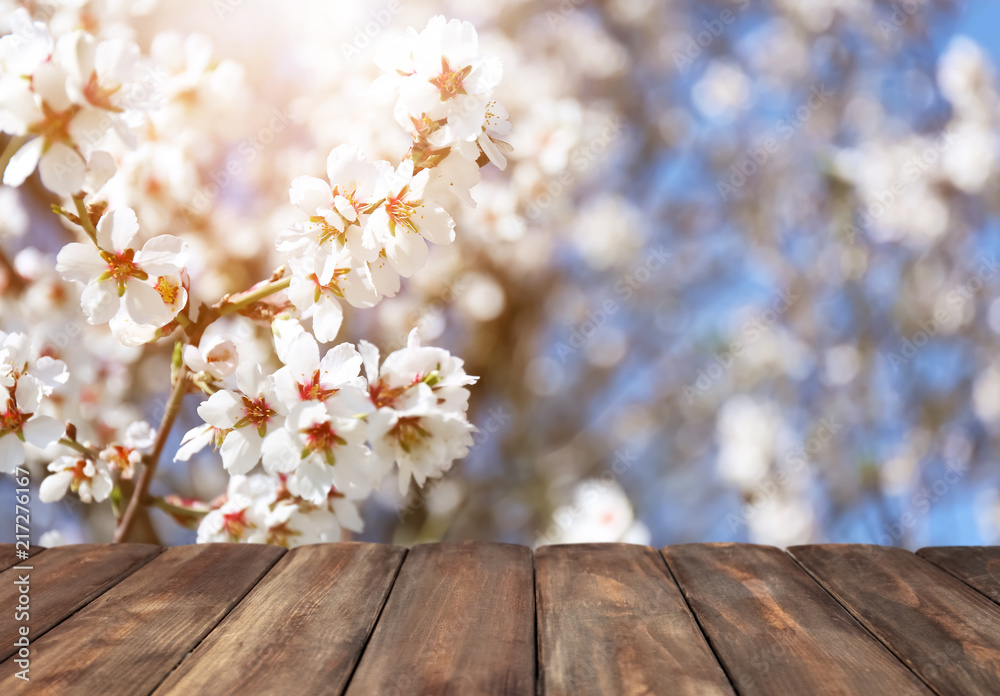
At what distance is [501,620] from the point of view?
0.76 metres

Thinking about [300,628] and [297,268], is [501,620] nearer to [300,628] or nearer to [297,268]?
[300,628]

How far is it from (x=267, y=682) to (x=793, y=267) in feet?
7.25

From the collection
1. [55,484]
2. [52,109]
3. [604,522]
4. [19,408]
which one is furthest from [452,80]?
[604,522]

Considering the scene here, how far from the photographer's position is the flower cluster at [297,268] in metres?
0.65

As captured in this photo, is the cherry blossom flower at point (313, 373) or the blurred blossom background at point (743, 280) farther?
the blurred blossom background at point (743, 280)

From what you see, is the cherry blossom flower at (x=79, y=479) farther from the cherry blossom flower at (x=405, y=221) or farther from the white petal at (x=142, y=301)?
the cherry blossom flower at (x=405, y=221)

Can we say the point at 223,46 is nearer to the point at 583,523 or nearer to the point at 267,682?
the point at 583,523

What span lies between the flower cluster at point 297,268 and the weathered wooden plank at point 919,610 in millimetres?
424

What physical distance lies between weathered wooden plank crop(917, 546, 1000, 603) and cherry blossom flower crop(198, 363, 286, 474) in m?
0.73

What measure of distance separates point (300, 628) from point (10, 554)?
441mm

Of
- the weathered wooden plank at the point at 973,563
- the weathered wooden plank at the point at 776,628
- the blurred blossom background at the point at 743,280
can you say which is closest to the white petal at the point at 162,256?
the weathered wooden plank at the point at 776,628

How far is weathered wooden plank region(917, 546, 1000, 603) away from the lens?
87 cm

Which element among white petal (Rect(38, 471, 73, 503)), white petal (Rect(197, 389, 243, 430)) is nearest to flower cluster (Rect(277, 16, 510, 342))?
white petal (Rect(197, 389, 243, 430))

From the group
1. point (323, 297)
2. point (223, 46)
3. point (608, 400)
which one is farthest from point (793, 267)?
point (323, 297)
